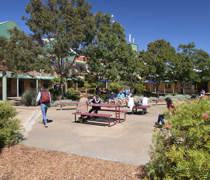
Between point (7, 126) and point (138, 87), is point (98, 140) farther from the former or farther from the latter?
point (138, 87)

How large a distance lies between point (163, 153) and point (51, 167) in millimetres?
2448

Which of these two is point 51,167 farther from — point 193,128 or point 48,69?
point 48,69

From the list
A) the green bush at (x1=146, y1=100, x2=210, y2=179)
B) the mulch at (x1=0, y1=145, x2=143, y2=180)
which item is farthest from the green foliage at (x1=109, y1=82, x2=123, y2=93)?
the green bush at (x1=146, y1=100, x2=210, y2=179)

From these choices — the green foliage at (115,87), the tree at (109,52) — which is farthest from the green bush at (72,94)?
the green foliage at (115,87)

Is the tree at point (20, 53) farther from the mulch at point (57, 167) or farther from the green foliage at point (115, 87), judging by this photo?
the mulch at point (57, 167)

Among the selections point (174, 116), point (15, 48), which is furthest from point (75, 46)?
point (174, 116)

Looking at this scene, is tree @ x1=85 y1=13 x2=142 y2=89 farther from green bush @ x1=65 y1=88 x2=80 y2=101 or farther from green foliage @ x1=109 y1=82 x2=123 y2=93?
green bush @ x1=65 y1=88 x2=80 y2=101

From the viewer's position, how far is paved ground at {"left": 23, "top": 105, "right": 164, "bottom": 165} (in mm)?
6824

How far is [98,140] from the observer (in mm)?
8461

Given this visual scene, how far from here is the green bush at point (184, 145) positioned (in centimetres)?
366

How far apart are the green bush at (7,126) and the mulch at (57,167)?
0.48m

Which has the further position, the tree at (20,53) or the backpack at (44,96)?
the tree at (20,53)

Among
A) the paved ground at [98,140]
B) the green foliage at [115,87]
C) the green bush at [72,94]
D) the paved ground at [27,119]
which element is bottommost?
the paved ground at [98,140]

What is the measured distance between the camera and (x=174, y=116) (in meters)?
4.26
